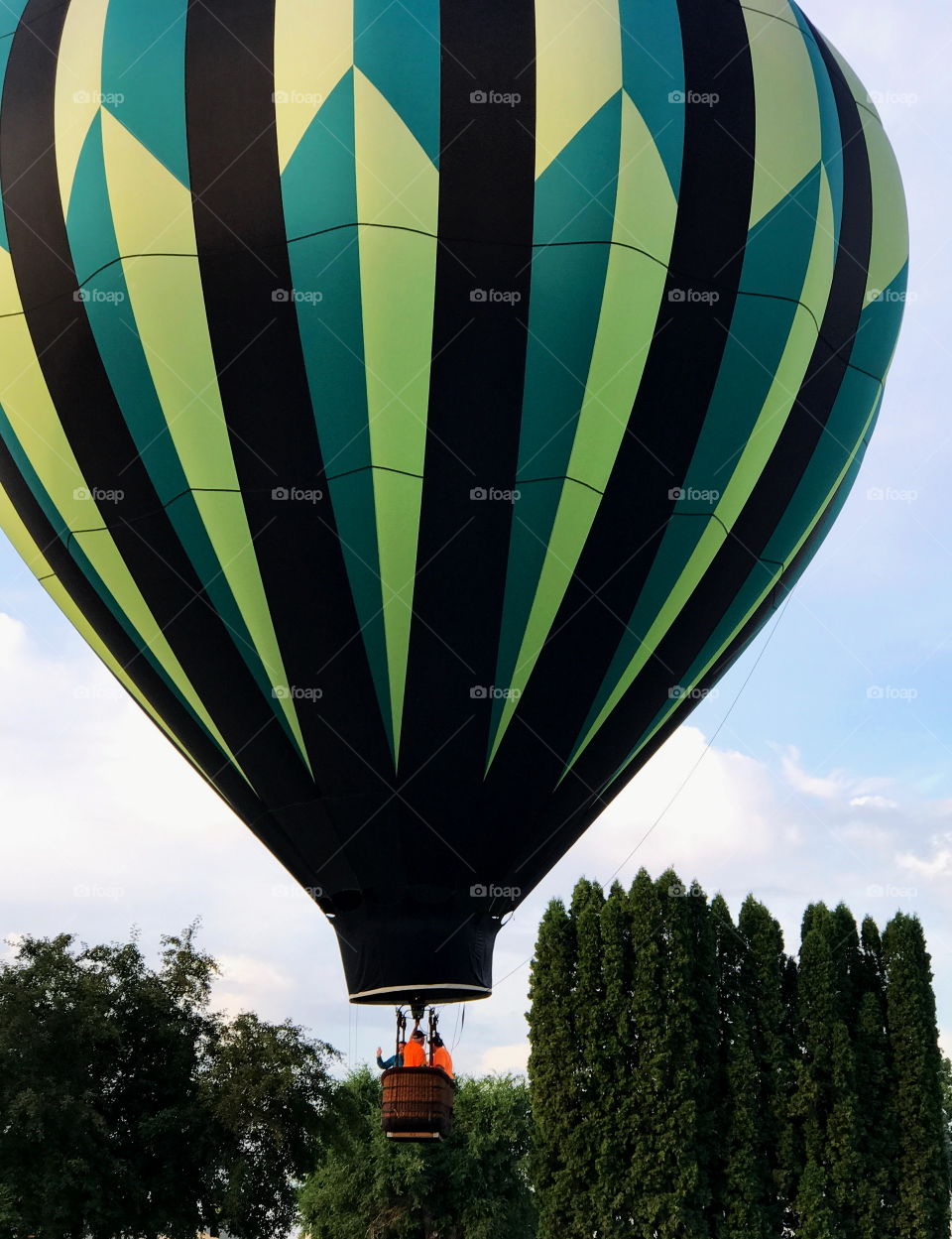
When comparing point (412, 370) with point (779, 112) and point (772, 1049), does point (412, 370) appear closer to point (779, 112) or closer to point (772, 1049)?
point (779, 112)

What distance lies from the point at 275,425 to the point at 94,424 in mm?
1283

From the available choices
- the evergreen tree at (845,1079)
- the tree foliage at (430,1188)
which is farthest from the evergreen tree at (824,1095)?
the tree foliage at (430,1188)

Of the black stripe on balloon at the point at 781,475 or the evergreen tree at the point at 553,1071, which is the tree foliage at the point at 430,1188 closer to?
the evergreen tree at the point at 553,1071

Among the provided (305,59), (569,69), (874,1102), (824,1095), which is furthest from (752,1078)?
(305,59)

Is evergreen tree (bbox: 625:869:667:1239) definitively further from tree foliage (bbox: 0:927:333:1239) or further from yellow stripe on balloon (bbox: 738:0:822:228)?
yellow stripe on balloon (bbox: 738:0:822:228)

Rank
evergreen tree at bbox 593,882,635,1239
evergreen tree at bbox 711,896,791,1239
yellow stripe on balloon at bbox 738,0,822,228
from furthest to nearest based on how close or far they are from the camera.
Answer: evergreen tree at bbox 711,896,791,1239 < evergreen tree at bbox 593,882,635,1239 < yellow stripe on balloon at bbox 738,0,822,228

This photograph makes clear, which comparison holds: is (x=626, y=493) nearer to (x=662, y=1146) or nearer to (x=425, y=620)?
(x=425, y=620)

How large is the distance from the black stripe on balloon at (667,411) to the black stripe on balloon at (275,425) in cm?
96

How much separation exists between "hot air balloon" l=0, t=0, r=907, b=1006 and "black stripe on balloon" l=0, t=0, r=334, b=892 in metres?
0.02

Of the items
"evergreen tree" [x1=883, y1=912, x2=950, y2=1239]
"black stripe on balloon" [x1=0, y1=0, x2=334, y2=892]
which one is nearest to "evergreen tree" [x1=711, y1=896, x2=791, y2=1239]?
"evergreen tree" [x1=883, y1=912, x2=950, y2=1239]

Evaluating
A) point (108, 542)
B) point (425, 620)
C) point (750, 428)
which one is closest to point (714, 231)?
point (750, 428)

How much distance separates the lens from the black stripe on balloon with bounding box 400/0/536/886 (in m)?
7.52

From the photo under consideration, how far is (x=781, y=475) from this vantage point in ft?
29.9

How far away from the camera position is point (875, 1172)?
20.7 metres
